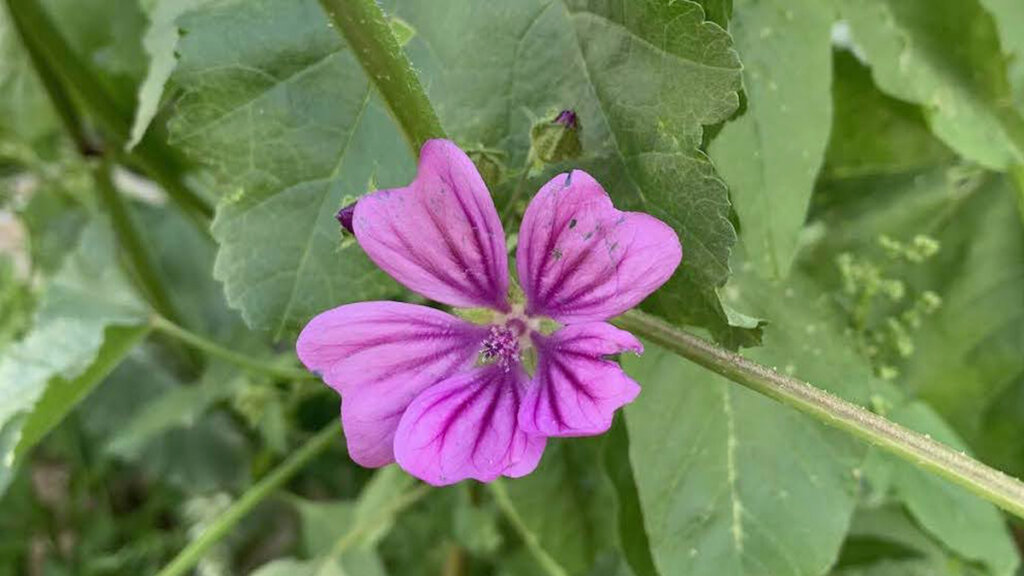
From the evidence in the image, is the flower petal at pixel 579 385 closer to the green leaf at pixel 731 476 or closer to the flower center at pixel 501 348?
the flower center at pixel 501 348

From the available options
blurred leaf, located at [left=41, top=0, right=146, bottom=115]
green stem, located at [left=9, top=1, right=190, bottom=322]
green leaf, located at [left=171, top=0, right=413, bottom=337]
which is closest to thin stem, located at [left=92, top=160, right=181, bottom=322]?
green stem, located at [left=9, top=1, right=190, bottom=322]

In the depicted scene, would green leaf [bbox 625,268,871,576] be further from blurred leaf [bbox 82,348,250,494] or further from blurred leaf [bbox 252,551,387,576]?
blurred leaf [bbox 82,348,250,494]

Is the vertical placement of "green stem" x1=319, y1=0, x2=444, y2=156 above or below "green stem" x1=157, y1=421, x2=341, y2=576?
above

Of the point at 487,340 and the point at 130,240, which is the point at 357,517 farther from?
the point at 487,340

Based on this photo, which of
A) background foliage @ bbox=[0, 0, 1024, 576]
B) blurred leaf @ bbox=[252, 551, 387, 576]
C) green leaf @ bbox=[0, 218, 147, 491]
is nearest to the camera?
background foliage @ bbox=[0, 0, 1024, 576]

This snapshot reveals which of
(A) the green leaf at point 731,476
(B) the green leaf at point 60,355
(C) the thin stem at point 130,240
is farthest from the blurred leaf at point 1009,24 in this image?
(C) the thin stem at point 130,240

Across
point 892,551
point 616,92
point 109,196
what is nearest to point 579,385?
point 616,92

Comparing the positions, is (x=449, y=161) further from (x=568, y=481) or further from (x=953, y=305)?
(x=953, y=305)
